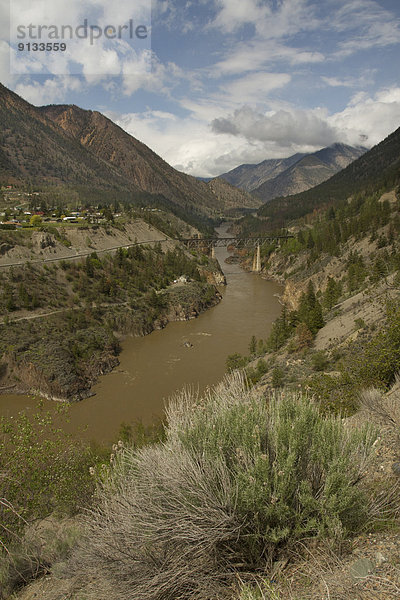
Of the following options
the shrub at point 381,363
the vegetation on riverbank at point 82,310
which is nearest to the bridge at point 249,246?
the vegetation on riverbank at point 82,310

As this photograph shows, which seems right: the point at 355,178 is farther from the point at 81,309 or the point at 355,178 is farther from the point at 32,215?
the point at 81,309

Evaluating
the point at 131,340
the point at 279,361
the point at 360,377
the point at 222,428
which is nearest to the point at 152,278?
the point at 131,340

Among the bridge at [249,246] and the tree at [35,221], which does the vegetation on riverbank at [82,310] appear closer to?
the tree at [35,221]

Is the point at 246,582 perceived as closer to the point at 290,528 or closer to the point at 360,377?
the point at 290,528

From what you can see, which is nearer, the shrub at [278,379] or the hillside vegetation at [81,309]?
the shrub at [278,379]

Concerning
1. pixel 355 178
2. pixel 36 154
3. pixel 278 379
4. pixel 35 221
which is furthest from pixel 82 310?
pixel 36 154

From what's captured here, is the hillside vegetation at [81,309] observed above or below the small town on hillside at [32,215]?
below

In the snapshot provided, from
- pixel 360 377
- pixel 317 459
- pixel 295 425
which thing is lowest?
pixel 360 377
